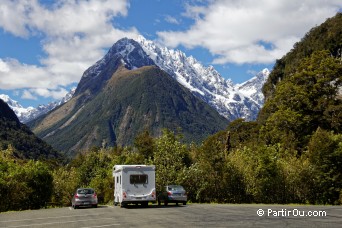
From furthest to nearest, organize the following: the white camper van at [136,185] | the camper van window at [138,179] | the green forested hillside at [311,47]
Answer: the green forested hillside at [311,47] → the camper van window at [138,179] → the white camper van at [136,185]

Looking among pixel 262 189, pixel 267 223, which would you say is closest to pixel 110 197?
pixel 262 189

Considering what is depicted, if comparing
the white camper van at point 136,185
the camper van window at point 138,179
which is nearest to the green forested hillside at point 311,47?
the white camper van at point 136,185

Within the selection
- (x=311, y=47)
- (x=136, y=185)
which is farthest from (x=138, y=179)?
(x=311, y=47)

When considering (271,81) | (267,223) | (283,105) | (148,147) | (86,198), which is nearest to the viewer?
(267,223)

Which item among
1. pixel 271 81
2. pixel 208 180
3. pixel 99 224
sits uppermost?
pixel 271 81

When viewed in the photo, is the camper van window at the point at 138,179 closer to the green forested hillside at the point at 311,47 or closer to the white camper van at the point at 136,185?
the white camper van at the point at 136,185

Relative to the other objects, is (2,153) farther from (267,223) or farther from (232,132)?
(232,132)

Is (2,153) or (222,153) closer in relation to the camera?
(222,153)

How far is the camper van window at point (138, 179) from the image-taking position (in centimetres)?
3169

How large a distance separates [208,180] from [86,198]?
12176mm

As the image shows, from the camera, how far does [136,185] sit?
104 feet

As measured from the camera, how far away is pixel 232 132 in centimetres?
9356

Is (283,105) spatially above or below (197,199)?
above

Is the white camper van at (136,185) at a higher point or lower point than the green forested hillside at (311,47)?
lower
